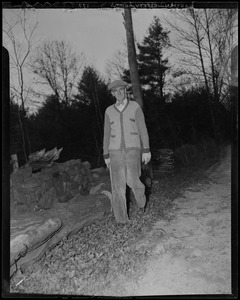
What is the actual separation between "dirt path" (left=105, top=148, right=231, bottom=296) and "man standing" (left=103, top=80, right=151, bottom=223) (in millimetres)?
846

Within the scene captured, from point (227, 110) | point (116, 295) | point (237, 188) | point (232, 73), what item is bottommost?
point (116, 295)

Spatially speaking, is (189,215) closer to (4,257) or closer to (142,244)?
(142,244)

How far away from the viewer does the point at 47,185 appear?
6.32m

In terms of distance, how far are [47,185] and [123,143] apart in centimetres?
290

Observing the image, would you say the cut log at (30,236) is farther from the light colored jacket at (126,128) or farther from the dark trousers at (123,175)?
the light colored jacket at (126,128)

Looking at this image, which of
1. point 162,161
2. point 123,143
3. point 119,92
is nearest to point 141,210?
point 123,143

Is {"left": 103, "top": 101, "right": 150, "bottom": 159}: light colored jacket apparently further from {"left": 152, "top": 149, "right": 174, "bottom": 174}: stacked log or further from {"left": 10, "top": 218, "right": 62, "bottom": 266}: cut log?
{"left": 152, "top": 149, "right": 174, "bottom": 174}: stacked log

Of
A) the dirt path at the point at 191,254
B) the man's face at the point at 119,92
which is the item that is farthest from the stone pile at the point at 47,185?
the man's face at the point at 119,92

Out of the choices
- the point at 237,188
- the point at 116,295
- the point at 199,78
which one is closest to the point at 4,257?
the point at 116,295

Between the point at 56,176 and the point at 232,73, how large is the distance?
189 inches

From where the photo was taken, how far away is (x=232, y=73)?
131 inches

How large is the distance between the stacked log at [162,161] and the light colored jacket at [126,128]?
5.49 metres

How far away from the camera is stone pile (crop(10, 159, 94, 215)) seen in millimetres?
5629

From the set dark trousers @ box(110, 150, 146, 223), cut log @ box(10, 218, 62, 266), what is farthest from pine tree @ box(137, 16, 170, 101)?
cut log @ box(10, 218, 62, 266)
